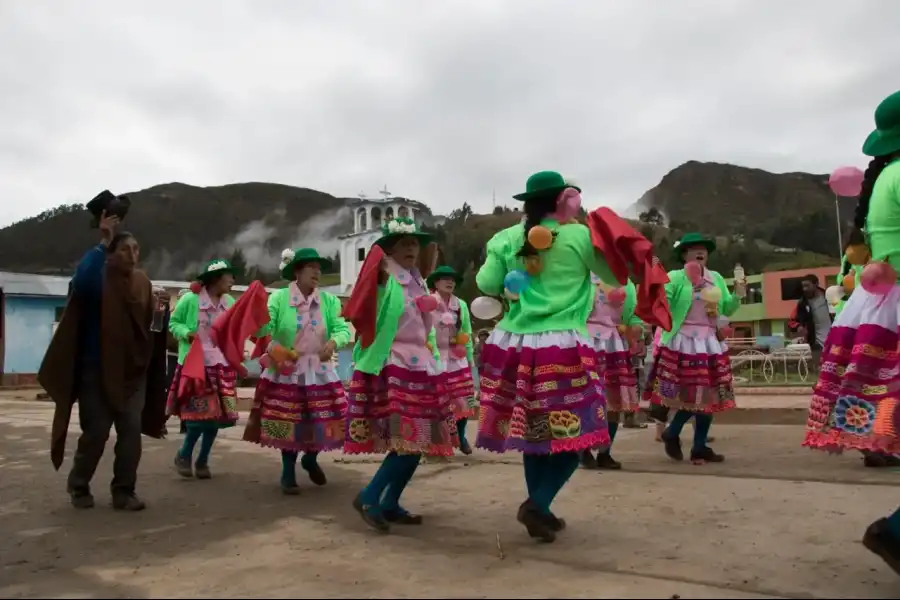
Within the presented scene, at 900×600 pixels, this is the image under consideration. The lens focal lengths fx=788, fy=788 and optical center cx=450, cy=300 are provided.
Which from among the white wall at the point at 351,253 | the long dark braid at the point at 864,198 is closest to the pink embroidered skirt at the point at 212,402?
the long dark braid at the point at 864,198

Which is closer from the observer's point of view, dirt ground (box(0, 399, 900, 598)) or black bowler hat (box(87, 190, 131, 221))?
dirt ground (box(0, 399, 900, 598))

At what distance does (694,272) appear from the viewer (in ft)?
21.3

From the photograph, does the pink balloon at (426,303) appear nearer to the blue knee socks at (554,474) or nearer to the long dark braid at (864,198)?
the blue knee socks at (554,474)

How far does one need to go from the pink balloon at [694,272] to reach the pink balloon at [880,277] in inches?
135

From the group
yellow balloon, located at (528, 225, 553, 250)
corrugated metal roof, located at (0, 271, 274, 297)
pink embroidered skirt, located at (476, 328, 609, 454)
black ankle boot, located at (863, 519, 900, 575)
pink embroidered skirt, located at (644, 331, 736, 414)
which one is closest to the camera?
black ankle boot, located at (863, 519, 900, 575)

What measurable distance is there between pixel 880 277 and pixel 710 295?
347 cm

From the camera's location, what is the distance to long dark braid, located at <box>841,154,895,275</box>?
3.28 metres

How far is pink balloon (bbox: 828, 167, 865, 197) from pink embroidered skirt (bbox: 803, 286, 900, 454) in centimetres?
42

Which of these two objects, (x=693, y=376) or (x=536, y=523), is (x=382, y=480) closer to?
(x=536, y=523)

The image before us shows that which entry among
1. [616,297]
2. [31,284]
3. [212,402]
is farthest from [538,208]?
[31,284]

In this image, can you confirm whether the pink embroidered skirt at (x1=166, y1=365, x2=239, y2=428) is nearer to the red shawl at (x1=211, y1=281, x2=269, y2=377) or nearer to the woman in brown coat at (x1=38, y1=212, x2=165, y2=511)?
the red shawl at (x1=211, y1=281, x2=269, y2=377)

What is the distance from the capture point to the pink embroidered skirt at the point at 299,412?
5.49 m

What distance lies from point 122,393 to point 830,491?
433 cm

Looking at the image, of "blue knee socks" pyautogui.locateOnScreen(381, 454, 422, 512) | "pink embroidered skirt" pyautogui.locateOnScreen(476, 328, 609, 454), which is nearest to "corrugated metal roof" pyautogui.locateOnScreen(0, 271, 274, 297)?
"blue knee socks" pyautogui.locateOnScreen(381, 454, 422, 512)
